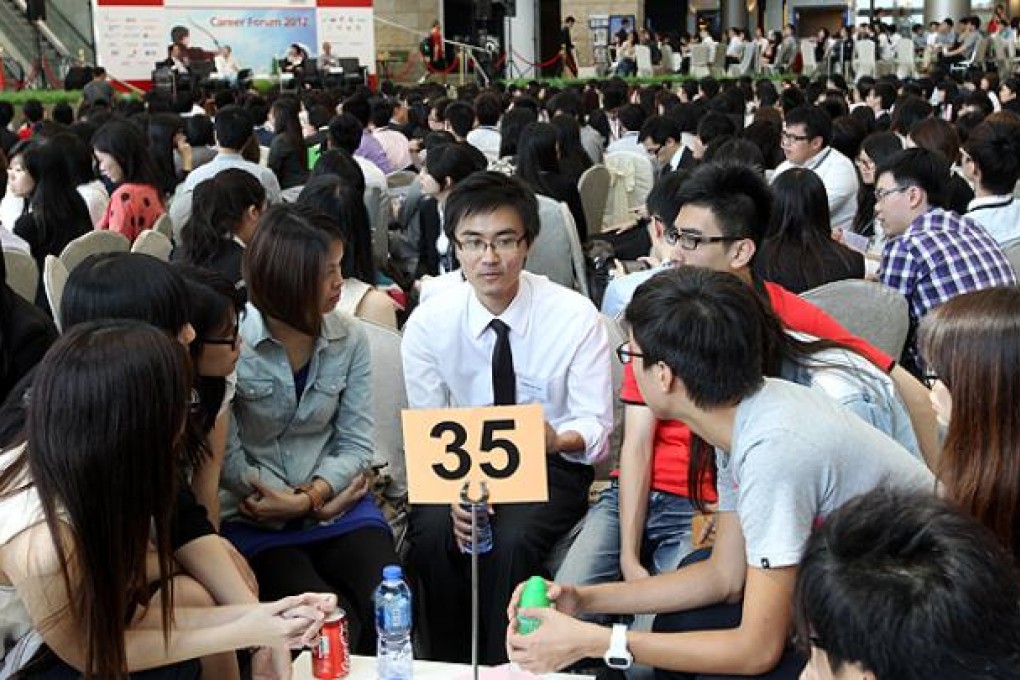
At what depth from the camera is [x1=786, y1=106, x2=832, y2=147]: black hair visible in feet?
20.3

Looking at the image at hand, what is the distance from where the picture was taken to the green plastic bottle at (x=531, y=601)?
2.01 metres

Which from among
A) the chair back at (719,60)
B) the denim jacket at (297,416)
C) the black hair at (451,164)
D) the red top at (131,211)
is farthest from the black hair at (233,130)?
the chair back at (719,60)

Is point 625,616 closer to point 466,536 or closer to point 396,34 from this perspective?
point 466,536

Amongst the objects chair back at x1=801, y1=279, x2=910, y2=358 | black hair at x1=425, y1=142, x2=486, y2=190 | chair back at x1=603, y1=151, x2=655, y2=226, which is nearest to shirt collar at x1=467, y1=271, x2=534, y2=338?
chair back at x1=801, y1=279, x2=910, y2=358

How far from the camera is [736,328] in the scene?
2047mm

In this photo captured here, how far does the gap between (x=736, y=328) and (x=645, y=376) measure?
0.60 ft

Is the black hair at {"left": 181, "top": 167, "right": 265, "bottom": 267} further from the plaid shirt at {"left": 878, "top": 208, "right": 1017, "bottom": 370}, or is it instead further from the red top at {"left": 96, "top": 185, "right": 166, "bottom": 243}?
the plaid shirt at {"left": 878, "top": 208, "right": 1017, "bottom": 370}

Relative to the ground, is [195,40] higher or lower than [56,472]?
higher

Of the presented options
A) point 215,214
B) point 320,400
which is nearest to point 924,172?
point 320,400

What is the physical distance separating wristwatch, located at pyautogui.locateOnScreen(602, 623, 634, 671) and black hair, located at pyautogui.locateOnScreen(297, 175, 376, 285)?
6.80 feet

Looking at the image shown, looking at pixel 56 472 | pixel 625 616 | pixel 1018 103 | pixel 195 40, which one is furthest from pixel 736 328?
pixel 195 40

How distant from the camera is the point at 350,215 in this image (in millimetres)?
4047

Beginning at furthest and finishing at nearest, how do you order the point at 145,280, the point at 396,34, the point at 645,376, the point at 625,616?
the point at 396,34 → the point at 625,616 → the point at 145,280 → the point at 645,376

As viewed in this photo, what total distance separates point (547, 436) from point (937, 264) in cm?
161
